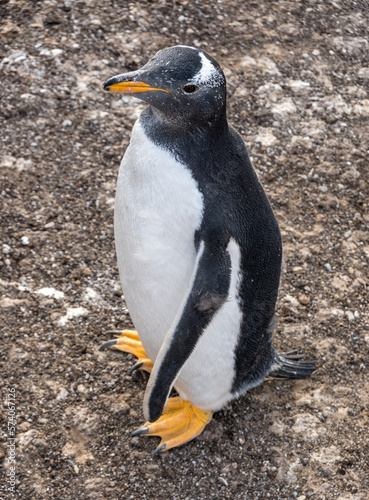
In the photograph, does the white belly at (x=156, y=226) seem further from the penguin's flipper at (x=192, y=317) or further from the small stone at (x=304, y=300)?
the small stone at (x=304, y=300)

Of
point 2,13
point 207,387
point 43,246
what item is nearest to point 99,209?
point 43,246

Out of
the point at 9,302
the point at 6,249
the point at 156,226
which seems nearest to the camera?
the point at 156,226

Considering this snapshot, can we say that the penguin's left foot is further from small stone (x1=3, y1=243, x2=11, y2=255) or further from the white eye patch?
the white eye patch

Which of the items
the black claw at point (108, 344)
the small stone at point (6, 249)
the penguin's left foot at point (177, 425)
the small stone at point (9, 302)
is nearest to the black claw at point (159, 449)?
the penguin's left foot at point (177, 425)

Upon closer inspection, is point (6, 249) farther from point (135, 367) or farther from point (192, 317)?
point (192, 317)

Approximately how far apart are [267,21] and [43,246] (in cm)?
245

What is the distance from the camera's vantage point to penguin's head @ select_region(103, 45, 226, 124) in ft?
6.95

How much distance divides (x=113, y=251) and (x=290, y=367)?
108cm

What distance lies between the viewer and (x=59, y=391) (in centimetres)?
276

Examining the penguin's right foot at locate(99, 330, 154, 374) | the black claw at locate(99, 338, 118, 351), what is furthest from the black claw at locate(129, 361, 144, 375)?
the black claw at locate(99, 338, 118, 351)

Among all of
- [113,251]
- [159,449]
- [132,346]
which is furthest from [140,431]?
[113,251]

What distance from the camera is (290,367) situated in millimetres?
2900

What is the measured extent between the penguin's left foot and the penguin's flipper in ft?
1.56

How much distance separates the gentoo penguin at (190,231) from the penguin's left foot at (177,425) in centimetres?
23
